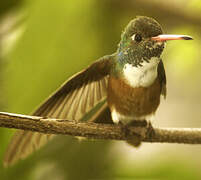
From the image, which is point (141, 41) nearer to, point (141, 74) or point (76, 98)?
point (141, 74)

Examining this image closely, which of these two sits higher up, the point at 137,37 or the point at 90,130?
the point at 137,37

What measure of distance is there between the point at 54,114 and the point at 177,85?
5.38 ft

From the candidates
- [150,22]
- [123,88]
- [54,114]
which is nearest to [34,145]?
[54,114]

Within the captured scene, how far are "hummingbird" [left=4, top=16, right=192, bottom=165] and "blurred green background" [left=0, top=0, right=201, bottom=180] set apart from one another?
7.2 inches

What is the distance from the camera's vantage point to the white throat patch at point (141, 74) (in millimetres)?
1650

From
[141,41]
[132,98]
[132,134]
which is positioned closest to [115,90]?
[132,98]

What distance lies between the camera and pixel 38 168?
2.14 metres

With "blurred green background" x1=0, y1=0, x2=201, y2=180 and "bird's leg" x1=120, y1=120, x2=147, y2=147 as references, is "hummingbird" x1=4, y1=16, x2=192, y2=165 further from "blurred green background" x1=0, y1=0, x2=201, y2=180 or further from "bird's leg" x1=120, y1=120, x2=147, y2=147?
"blurred green background" x1=0, y1=0, x2=201, y2=180

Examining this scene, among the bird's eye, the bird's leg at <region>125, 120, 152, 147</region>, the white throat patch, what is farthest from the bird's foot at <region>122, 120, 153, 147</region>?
the bird's eye

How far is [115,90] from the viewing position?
179 cm

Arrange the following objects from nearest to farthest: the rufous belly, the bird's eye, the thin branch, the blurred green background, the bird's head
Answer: the thin branch
the bird's head
the bird's eye
the rufous belly
the blurred green background

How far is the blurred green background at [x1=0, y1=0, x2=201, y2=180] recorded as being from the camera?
1.99m

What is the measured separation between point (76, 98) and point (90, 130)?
477 millimetres

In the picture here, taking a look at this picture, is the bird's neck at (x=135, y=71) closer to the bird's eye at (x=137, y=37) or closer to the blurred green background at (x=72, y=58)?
the bird's eye at (x=137, y=37)
